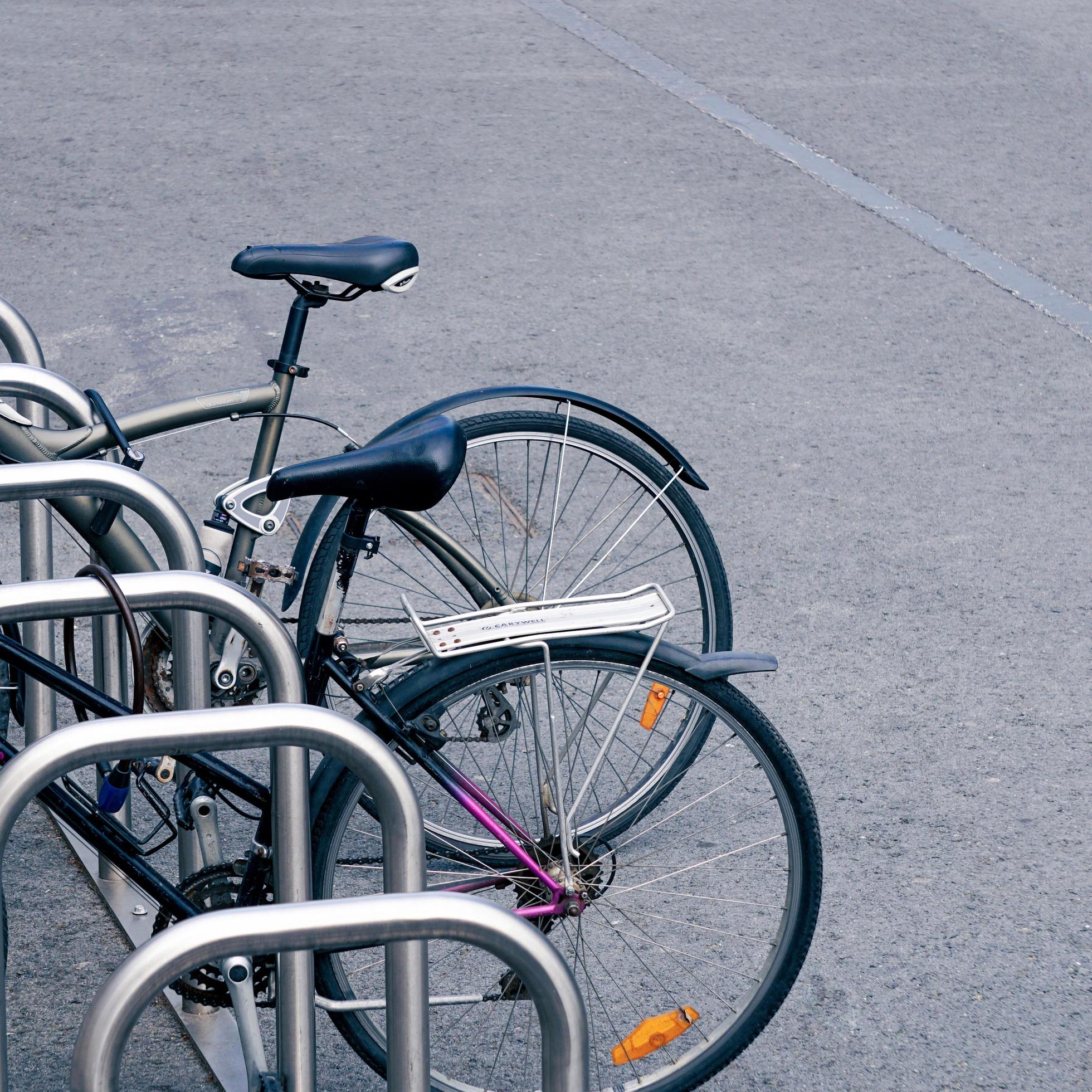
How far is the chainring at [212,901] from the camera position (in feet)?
8.48

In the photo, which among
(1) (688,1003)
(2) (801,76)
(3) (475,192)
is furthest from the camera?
(2) (801,76)

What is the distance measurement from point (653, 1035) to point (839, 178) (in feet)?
19.9

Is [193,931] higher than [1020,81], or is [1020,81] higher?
[193,931]

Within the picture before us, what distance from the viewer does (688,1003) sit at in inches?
120

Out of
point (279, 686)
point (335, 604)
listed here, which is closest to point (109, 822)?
point (335, 604)

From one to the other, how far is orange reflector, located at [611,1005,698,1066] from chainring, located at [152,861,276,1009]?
24.3 inches

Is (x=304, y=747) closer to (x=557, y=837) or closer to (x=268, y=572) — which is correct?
(x=557, y=837)

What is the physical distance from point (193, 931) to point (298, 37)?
9.65 metres

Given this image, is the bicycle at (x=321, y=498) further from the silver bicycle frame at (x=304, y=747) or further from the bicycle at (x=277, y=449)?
the silver bicycle frame at (x=304, y=747)

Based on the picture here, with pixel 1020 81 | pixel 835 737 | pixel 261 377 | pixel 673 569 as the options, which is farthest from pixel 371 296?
pixel 1020 81

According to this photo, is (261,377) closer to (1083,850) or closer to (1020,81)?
(1083,850)

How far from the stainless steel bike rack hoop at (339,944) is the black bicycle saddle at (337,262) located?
6.40 feet

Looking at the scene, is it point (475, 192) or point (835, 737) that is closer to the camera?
point (835, 737)

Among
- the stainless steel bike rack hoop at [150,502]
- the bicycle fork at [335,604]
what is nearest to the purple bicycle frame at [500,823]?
the bicycle fork at [335,604]
